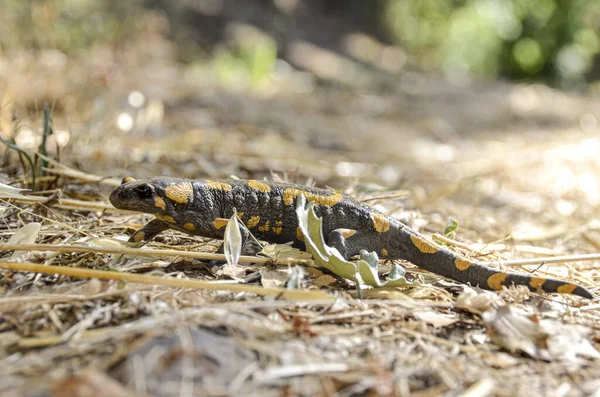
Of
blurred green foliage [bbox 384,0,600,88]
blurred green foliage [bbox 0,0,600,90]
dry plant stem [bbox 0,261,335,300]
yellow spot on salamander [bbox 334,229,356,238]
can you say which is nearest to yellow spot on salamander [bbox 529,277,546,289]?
yellow spot on salamander [bbox 334,229,356,238]

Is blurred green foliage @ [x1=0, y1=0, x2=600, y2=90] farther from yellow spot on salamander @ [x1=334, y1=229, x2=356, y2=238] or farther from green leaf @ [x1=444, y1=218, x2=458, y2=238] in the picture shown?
green leaf @ [x1=444, y1=218, x2=458, y2=238]

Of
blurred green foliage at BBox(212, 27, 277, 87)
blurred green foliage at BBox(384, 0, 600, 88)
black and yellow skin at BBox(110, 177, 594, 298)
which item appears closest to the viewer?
black and yellow skin at BBox(110, 177, 594, 298)

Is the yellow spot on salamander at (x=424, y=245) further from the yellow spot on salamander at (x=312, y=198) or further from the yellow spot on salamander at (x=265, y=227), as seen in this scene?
the yellow spot on salamander at (x=265, y=227)

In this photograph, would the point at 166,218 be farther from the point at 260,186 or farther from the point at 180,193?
the point at 260,186

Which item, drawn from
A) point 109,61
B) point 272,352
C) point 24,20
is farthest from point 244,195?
point 109,61

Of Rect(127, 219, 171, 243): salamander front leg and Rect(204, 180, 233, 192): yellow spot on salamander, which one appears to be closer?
Rect(127, 219, 171, 243): salamander front leg

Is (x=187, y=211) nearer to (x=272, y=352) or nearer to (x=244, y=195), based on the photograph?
(x=244, y=195)
